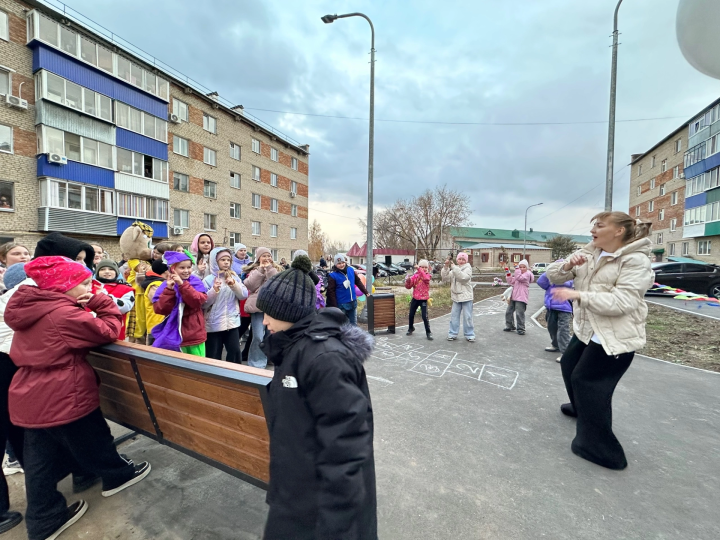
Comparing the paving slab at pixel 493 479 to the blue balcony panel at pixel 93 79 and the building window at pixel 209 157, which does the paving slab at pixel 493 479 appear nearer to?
the blue balcony panel at pixel 93 79

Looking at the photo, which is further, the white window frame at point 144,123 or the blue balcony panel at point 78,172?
the white window frame at point 144,123

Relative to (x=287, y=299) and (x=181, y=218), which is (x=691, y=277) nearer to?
(x=287, y=299)

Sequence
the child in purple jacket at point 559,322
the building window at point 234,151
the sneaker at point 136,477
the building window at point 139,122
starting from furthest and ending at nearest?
1. the building window at point 234,151
2. the building window at point 139,122
3. the child in purple jacket at point 559,322
4. the sneaker at point 136,477

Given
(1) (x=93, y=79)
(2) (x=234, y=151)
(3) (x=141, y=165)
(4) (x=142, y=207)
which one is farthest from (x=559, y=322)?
(2) (x=234, y=151)

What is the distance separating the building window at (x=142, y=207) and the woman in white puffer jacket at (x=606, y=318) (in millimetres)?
22710

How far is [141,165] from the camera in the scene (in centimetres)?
2014

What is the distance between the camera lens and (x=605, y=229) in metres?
2.71

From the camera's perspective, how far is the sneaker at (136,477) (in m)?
2.38

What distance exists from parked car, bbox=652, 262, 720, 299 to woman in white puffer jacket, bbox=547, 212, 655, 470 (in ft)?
55.3

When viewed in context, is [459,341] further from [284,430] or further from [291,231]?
[291,231]

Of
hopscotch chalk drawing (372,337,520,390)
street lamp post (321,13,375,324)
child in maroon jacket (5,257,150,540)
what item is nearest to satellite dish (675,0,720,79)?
hopscotch chalk drawing (372,337,520,390)

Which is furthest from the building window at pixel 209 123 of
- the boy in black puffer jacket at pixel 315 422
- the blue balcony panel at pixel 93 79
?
the boy in black puffer jacket at pixel 315 422

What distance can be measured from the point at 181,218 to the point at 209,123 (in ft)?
26.0

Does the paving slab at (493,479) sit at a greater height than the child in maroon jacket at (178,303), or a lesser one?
lesser
